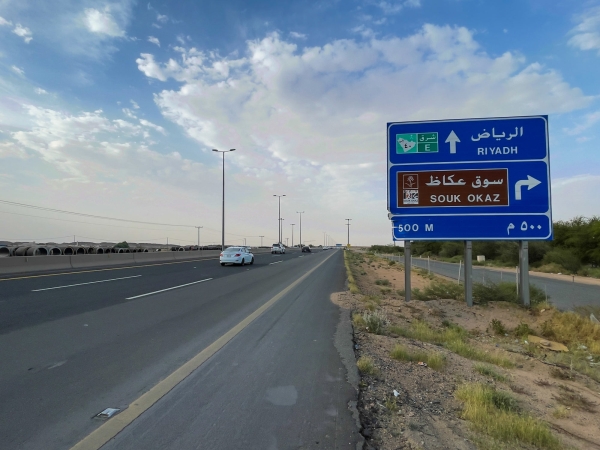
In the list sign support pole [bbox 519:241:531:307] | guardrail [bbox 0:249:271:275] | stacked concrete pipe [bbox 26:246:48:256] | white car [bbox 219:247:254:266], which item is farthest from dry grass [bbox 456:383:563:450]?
stacked concrete pipe [bbox 26:246:48:256]

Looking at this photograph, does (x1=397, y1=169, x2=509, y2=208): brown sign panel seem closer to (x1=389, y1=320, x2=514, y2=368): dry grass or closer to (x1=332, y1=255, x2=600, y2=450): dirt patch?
(x1=389, y1=320, x2=514, y2=368): dry grass

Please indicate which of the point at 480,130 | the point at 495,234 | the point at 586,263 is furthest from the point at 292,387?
the point at 586,263

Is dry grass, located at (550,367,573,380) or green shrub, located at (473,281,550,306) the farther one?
green shrub, located at (473,281,550,306)

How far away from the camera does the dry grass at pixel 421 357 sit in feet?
20.3

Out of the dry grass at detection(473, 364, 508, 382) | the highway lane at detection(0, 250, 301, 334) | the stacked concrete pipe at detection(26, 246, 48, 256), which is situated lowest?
the dry grass at detection(473, 364, 508, 382)

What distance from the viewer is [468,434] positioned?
390 centimetres

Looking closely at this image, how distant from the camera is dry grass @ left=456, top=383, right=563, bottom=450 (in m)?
3.80

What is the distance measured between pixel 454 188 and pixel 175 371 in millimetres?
10619

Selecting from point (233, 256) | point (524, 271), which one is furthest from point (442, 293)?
point (233, 256)

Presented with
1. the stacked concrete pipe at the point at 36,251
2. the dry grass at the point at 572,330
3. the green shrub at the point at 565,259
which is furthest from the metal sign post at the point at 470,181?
the green shrub at the point at 565,259

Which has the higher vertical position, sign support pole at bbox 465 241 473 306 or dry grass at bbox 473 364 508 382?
sign support pole at bbox 465 241 473 306

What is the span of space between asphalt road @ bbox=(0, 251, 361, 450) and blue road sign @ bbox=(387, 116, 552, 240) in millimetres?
4873

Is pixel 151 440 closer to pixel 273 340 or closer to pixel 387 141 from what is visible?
pixel 273 340

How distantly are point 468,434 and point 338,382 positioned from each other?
5.59ft
